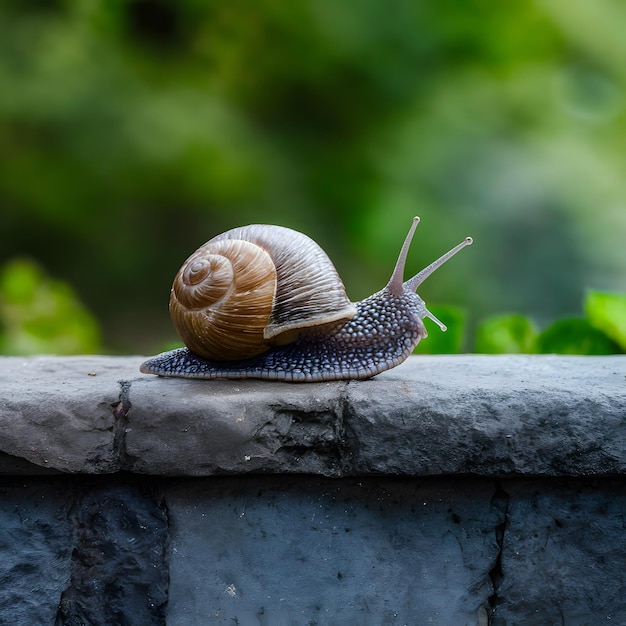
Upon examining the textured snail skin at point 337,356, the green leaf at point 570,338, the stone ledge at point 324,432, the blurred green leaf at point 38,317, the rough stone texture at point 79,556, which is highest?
the blurred green leaf at point 38,317

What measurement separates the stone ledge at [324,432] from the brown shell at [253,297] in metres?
0.17

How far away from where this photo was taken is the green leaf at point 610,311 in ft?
8.68

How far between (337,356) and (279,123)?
3.64 metres

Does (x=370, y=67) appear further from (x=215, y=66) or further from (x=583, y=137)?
(x=583, y=137)

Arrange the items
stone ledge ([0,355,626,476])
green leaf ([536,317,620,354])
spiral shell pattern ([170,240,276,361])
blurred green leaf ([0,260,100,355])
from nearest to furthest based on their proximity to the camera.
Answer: stone ledge ([0,355,626,476]) → spiral shell pattern ([170,240,276,361]) → green leaf ([536,317,620,354]) → blurred green leaf ([0,260,100,355])

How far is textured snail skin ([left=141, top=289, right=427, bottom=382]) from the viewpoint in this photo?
73.4 inches

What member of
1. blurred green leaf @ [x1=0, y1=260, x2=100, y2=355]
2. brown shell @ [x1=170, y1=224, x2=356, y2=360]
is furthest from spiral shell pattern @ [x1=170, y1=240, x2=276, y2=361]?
blurred green leaf @ [x1=0, y1=260, x2=100, y2=355]

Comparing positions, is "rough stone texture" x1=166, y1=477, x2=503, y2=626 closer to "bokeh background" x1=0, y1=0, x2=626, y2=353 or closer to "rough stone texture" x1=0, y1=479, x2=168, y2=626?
"rough stone texture" x1=0, y1=479, x2=168, y2=626

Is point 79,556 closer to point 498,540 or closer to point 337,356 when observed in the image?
point 337,356

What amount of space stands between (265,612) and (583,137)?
3.86 m

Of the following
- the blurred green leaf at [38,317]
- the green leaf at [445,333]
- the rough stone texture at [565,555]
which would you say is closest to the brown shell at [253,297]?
the rough stone texture at [565,555]

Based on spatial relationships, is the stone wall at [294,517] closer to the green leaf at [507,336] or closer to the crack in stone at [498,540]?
the crack in stone at [498,540]

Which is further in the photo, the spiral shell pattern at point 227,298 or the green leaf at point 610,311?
the green leaf at point 610,311

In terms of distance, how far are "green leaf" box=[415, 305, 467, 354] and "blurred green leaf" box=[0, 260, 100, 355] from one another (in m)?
1.95
